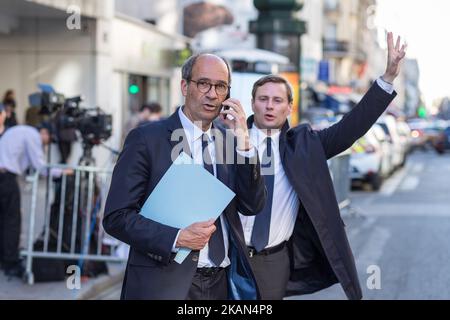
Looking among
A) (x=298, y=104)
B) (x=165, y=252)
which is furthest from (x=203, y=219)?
(x=298, y=104)

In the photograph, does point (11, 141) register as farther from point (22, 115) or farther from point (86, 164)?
point (22, 115)

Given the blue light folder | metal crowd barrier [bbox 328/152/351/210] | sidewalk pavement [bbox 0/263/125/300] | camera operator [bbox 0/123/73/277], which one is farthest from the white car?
the blue light folder

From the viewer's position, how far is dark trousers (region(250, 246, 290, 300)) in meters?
4.18

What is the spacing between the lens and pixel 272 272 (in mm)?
4254

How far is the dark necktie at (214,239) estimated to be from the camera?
3.59 m

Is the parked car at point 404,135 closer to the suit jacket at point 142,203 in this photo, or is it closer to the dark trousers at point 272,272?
the dark trousers at point 272,272

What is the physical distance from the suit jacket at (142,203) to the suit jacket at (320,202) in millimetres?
616

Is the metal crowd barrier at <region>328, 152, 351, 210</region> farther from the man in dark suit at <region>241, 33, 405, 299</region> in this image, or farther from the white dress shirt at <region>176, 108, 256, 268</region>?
the white dress shirt at <region>176, 108, 256, 268</region>

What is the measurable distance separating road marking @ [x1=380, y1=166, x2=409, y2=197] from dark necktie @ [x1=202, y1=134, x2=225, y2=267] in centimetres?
1505

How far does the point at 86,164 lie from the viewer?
9023 millimetres

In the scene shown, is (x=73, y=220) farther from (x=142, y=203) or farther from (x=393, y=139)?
(x=393, y=139)

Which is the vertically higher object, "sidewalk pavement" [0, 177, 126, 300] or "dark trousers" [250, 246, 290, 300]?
"dark trousers" [250, 246, 290, 300]

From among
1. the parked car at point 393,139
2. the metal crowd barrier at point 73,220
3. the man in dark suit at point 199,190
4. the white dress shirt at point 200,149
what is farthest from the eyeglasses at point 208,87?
the parked car at point 393,139

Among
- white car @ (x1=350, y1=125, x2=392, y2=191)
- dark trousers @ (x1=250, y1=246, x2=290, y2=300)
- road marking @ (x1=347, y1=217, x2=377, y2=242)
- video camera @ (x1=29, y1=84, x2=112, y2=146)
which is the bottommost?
road marking @ (x1=347, y1=217, x2=377, y2=242)
